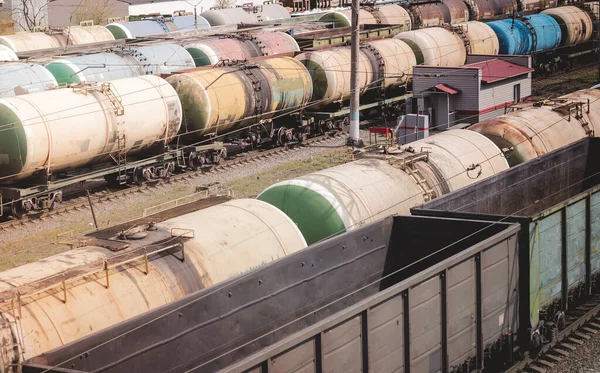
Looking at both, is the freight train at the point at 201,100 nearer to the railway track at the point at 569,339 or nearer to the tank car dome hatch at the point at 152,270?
the tank car dome hatch at the point at 152,270

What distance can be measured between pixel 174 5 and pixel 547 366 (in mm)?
70516

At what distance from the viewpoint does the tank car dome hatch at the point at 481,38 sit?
41625 millimetres

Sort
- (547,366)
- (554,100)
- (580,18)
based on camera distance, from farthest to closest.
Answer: (580,18), (554,100), (547,366)

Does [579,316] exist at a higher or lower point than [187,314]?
lower

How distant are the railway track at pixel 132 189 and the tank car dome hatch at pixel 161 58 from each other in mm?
6179

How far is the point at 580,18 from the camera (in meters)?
51.1

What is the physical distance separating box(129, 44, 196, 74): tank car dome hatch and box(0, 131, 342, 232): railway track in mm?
6179

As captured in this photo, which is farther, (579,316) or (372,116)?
(372,116)

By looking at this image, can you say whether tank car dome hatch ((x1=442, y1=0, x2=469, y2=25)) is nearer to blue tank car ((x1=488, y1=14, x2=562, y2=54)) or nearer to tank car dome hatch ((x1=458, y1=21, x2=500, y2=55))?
blue tank car ((x1=488, y1=14, x2=562, y2=54))

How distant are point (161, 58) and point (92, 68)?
397cm

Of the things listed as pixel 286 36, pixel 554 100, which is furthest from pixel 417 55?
pixel 554 100

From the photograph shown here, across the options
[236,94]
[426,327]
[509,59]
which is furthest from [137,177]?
[426,327]

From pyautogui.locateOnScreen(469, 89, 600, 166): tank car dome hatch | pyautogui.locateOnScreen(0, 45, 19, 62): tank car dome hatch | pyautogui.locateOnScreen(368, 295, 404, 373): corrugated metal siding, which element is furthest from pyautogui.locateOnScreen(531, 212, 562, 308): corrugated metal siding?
pyautogui.locateOnScreen(0, 45, 19, 62): tank car dome hatch

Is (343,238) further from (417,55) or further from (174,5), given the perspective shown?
(174,5)
